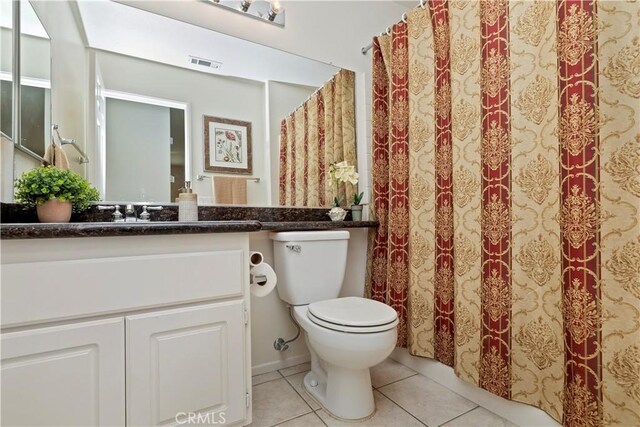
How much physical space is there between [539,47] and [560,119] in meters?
0.29

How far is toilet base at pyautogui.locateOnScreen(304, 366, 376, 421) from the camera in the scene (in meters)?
1.28

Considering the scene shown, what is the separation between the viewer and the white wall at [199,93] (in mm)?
1436

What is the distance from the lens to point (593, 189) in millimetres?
945

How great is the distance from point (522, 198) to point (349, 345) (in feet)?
2.76

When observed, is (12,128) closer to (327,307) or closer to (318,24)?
(327,307)

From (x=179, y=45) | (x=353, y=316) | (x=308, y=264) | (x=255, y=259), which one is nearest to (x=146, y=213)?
(x=255, y=259)

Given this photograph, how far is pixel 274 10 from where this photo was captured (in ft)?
5.36

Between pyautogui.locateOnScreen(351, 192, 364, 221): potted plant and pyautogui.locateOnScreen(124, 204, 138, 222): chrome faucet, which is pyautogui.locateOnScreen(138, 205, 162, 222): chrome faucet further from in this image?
pyautogui.locateOnScreen(351, 192, 364, 221): potted plant

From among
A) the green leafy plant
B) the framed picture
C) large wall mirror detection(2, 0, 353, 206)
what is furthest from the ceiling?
the green leafy plant

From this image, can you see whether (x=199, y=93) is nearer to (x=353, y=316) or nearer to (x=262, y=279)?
(x=262, y=279)

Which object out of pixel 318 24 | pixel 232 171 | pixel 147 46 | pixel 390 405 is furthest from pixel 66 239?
pixel 318 24

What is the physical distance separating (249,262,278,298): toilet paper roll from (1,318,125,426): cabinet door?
1.56 feet

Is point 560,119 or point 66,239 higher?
point 560,119

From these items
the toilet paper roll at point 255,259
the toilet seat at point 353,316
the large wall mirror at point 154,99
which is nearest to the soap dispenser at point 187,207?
the large wall mirror at point 154,99
